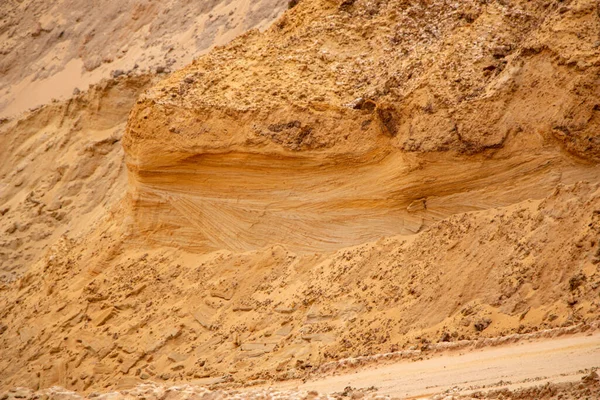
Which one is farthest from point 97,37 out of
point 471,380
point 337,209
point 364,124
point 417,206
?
point 471,380

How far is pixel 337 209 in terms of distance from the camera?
1426 centimetres

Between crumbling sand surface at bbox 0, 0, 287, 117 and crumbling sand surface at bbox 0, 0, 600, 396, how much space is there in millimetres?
4715

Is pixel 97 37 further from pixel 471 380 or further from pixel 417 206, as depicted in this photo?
pixel 471 380

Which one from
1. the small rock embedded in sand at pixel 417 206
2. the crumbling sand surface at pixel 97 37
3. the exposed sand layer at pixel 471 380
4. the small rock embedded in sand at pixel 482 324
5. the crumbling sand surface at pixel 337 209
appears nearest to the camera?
the exposed sand layer at pixel 471 380

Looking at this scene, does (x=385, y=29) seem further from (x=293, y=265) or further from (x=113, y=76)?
(x=113, y=76)

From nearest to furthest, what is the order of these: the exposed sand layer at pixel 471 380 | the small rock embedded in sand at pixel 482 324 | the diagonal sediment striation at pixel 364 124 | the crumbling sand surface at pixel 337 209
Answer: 1. the exposed sand layer at pixel 471 380
2. the small rock embedded in sand at pixel 482 324
3. the crumbling sand surface at pixel 337 209
4. the diagonal sediment striation at pixel 364 124

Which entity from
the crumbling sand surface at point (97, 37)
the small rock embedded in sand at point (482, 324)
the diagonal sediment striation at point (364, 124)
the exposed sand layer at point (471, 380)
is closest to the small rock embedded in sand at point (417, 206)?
the diagonal sediment striation at point (364, 124)

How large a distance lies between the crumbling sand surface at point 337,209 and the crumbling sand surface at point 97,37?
4715 millimetres

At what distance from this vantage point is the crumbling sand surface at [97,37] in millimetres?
21188

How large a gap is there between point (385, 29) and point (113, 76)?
27.9 feet

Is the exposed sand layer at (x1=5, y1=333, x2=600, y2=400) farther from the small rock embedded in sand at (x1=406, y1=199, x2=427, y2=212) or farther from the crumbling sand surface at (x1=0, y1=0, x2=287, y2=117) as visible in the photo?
the crumbling sand surface at (x1=0, y1=0, x2=287, y2=117)

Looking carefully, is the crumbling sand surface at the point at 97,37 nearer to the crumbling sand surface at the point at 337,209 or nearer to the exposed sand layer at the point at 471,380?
the crumbling sand surface at the point at 337,209

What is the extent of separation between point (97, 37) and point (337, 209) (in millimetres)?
12835

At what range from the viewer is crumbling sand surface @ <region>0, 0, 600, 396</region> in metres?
11.8
